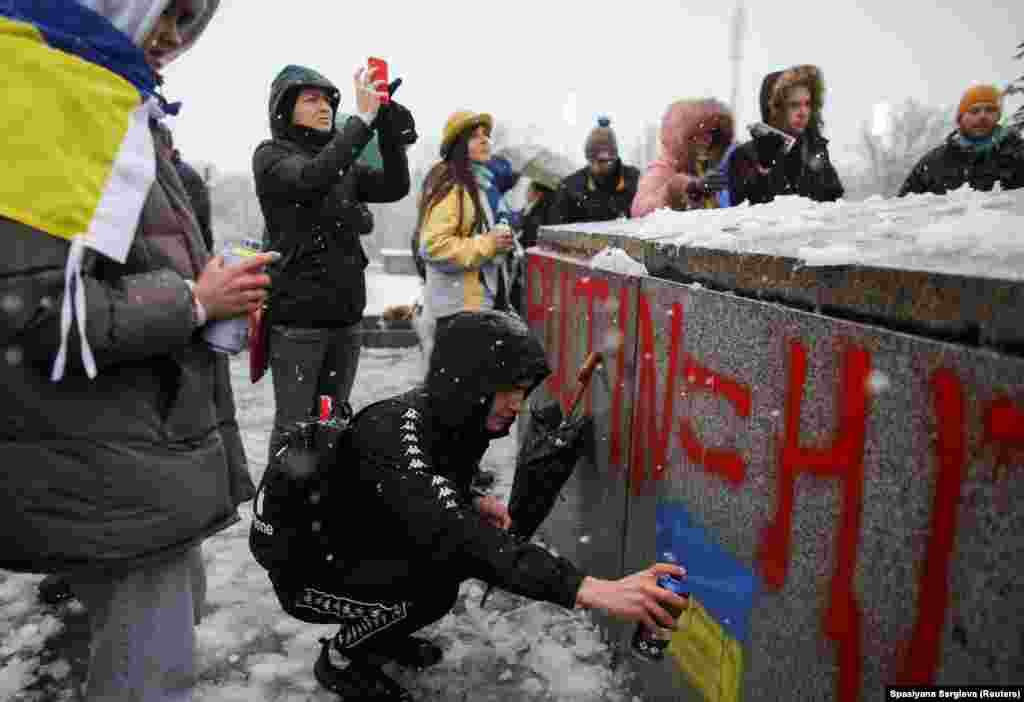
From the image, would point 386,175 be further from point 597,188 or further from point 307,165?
point 597,188

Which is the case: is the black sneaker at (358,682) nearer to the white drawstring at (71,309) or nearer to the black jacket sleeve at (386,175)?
the white drawstring at (71,309)

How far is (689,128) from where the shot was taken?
391 cm

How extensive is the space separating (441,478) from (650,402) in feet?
2.25

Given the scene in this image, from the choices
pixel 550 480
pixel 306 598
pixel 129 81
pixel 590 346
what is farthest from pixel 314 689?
pixel 129 81

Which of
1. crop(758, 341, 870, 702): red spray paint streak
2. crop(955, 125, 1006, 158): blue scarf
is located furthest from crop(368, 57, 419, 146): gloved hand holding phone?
crop(955, 125, 1006, 158): blue scarf

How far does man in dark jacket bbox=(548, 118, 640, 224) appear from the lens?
18.0 feet

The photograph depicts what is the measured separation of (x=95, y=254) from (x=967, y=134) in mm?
5353

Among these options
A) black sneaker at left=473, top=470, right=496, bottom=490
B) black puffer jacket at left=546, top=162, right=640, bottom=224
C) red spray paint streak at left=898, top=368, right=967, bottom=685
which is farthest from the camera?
black puffer jacket at left=546, top=162, right=640, bottom=224

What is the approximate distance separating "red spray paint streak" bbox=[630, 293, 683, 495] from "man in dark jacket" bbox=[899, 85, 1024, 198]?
350 cm

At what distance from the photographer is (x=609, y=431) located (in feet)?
8.41

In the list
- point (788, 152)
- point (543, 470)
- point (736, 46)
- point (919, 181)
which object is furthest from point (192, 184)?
point (736, 46)

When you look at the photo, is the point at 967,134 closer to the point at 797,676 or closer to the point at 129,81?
the point at 797,676

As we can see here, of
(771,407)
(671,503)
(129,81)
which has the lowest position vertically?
(671,503)
